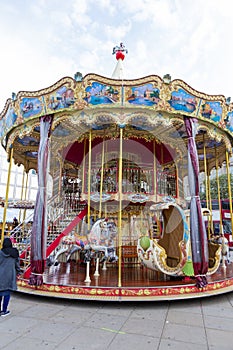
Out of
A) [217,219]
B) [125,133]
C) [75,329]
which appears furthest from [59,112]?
[217,219]

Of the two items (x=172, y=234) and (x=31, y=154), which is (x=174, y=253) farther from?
(x=31, y=154)

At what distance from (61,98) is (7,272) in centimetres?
445

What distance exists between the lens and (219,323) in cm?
453

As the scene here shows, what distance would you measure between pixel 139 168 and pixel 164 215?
97.2 inches

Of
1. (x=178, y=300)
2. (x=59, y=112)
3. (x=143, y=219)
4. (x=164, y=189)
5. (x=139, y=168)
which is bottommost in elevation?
(x=178, y=300)

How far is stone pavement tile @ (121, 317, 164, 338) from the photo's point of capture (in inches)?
160

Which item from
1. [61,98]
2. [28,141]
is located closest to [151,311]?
[61,98]

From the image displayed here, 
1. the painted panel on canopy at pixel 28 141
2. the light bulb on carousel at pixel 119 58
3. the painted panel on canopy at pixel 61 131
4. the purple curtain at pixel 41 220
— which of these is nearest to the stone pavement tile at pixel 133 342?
the purple curtain at pixel 41 220

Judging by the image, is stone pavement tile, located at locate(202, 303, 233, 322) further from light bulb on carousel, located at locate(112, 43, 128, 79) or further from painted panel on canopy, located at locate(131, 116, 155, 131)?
light bulb on carousel, located at locate(112, 43, 128, 79)

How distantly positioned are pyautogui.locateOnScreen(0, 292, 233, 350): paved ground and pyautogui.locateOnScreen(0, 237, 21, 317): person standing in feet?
1.01

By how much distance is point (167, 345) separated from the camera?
11.8 feet

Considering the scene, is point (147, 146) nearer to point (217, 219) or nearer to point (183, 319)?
point (183, 319)

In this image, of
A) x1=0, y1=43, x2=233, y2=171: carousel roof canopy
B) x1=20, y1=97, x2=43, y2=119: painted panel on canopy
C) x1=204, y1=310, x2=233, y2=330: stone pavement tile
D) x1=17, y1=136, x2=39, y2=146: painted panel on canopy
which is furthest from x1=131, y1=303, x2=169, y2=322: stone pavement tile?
x1=17, y1=136, x2=39, y2=146: painted panel on canopy

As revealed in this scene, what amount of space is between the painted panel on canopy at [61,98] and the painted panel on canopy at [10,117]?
138cm
